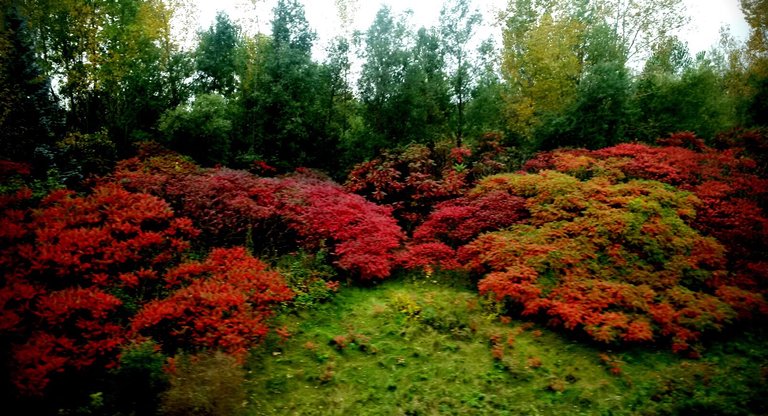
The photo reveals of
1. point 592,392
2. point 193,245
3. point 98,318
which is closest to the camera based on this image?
point 98,318

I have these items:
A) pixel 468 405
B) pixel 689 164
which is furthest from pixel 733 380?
pixel 689 164

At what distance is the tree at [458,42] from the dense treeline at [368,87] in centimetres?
5

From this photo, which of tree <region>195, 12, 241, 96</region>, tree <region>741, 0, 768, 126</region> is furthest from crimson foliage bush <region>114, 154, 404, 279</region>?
tree <region>741, 0, 768, 126</region>

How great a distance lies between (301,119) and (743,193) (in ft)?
50.6

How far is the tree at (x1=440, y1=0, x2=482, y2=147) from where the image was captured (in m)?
17.1

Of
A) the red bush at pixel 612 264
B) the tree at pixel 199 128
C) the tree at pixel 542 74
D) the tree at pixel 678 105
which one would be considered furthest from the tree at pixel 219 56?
the tree at pixel 678 105

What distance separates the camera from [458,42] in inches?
682

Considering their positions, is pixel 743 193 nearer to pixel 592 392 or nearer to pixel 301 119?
pixel 592 392

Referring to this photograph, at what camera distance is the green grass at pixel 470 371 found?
5.25 metres

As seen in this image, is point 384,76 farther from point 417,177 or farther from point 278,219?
point 278,219

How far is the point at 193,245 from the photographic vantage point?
7.89 metres

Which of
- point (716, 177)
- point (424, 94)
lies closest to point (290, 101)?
point (424, 94)

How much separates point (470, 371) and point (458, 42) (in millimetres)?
15626

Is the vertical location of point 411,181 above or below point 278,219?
above
